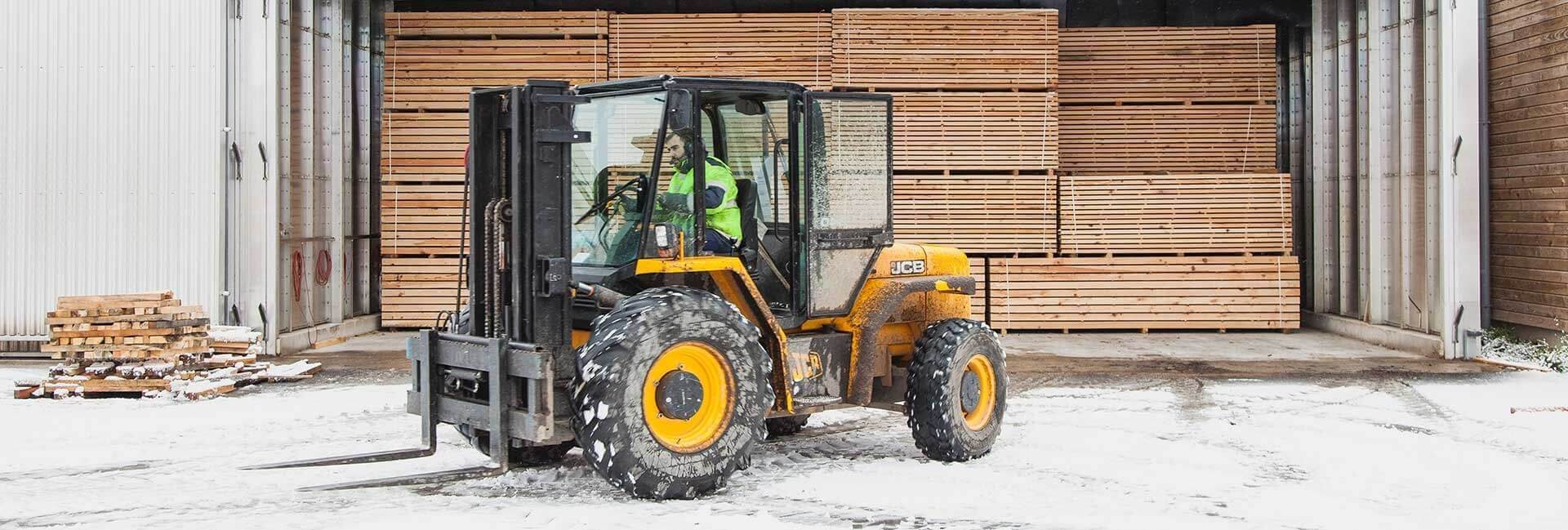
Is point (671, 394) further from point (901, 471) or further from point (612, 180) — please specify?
point (901, 471)

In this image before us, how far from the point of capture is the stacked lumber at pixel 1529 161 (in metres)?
13.3

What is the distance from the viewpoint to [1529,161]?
13883 millimetres

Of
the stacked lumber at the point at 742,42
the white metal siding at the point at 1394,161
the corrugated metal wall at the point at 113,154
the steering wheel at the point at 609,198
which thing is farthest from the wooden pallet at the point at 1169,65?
the steering wheel at the point at 609,198

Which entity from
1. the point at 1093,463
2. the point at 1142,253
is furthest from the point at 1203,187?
the point at 1093,463

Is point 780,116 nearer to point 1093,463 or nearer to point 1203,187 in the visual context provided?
point 1093,463

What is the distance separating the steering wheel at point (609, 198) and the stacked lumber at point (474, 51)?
863cm

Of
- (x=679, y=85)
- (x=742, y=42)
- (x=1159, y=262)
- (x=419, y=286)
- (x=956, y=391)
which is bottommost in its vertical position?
(x=956, y=391)

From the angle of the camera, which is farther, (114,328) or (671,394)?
(114,328)

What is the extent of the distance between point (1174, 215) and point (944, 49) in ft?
9.80

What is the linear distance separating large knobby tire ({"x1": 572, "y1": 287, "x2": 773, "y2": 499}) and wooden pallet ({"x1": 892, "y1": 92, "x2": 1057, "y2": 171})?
8527mm

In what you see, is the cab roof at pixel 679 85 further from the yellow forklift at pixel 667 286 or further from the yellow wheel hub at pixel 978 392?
the yellow wheel hub at pixel 978 392

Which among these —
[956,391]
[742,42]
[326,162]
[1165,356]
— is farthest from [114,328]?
[1165,356]

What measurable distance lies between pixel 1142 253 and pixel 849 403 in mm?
8328

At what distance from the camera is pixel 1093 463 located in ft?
25.1
